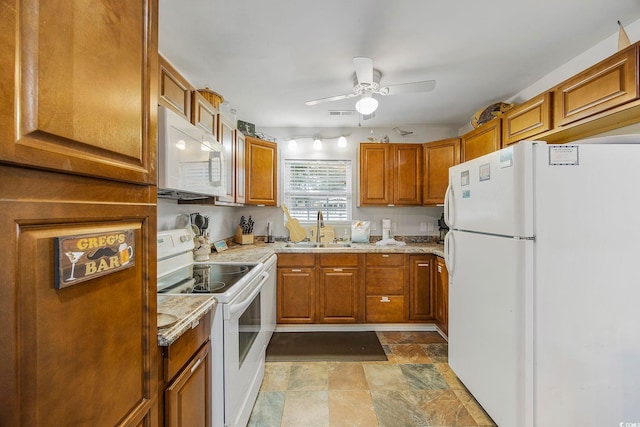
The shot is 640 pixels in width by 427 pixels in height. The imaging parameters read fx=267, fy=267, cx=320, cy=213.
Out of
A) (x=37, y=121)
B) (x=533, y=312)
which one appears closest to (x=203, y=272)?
(x=37, y=121)

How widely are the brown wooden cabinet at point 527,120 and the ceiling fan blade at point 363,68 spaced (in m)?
1.26

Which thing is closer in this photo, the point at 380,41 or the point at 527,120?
the point at 380,41

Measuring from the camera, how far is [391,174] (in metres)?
3.24

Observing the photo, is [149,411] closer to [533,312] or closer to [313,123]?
[533,312]

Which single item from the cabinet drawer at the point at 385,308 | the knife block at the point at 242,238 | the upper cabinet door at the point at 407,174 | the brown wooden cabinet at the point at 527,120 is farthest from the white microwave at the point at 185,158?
the brown wooden cabinet at the point at 527,120

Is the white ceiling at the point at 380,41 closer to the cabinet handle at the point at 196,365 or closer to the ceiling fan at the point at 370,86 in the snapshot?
the ceiling fan at the point at 370,86

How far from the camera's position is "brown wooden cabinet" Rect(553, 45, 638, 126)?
142 cm

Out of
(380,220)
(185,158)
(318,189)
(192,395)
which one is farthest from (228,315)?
(380,220)

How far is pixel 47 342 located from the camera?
491mm

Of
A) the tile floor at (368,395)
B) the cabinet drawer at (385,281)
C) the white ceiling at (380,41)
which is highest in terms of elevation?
the white ceiling at (380,41)

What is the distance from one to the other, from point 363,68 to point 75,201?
1.82 meters

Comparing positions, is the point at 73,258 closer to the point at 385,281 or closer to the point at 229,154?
the point at 229,154

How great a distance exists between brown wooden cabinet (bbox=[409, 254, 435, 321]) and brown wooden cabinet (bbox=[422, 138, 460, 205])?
725mm

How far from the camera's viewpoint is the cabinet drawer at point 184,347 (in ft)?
2.94
